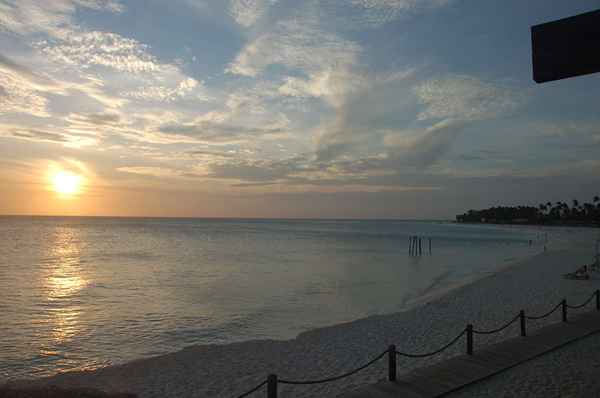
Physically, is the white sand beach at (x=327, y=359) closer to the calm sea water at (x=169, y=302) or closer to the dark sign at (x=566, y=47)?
the calm sea water at (x=169, y=302)

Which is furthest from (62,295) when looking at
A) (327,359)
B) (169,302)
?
(327,359)

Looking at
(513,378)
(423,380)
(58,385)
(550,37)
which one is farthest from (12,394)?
(550,37)

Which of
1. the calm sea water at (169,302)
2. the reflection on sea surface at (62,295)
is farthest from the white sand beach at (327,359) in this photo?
the reflection on sea surface at (62,295)

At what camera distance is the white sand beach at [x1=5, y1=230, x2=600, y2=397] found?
1103 centimetres

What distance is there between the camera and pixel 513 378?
388 inches

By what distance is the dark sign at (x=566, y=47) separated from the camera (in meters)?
2.40

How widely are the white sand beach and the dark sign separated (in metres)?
8.34

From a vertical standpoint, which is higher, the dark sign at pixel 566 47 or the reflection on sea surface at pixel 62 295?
the dark sign at pixel 566 47

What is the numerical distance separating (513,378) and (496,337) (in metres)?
5.32

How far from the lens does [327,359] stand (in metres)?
13.7

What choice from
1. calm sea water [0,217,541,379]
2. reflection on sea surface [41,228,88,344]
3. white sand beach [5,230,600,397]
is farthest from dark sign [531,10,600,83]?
reflection on sea surface [41,228,88,344]

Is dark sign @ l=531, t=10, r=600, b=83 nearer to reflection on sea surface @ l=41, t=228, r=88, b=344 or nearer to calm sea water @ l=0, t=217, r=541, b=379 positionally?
calm sea water @ l=0, t=217, r=541, b=379

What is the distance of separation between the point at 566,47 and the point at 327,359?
12.8 m

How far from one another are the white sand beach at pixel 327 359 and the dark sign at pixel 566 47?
8.34 meters
